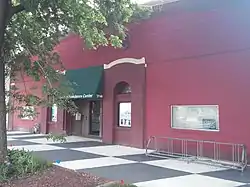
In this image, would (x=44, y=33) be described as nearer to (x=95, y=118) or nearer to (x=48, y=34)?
(x=48, y=34)

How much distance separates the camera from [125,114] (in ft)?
49.9

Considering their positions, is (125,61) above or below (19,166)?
above

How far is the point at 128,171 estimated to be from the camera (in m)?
8.77

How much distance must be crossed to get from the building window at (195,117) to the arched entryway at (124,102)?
5.65 feet

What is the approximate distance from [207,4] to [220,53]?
189cm

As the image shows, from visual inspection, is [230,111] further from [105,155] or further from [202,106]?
[105,155]

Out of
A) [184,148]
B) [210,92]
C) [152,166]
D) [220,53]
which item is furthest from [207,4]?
[152,166]

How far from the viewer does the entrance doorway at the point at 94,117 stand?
18.1 m

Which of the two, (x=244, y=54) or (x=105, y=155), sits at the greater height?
(x=244, y=54)

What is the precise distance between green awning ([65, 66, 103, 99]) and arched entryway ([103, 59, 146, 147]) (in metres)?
0.35

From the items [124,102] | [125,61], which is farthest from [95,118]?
[125,61]

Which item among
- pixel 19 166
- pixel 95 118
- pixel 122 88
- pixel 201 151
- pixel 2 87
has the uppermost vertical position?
pixel 122 88

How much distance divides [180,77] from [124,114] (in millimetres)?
3959

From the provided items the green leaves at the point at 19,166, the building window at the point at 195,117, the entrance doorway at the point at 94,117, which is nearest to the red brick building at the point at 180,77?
the building window at the point at 195,117
